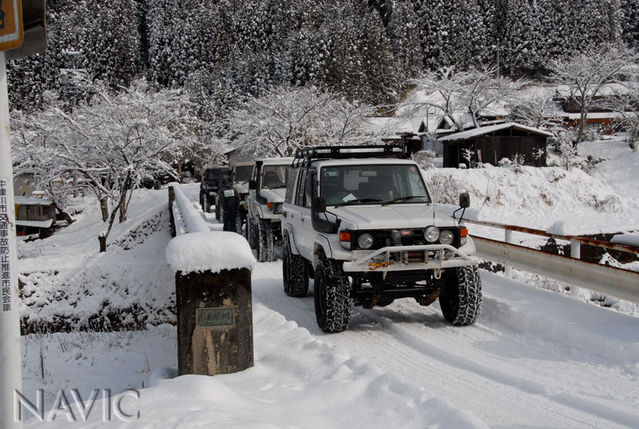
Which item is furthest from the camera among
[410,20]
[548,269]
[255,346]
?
[410,20]

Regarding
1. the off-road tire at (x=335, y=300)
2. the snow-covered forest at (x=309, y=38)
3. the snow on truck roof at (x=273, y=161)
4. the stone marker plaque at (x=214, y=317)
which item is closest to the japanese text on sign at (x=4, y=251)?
the stone marker plaque at (x=214, y=317)

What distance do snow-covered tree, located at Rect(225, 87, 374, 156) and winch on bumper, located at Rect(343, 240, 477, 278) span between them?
31676 mm

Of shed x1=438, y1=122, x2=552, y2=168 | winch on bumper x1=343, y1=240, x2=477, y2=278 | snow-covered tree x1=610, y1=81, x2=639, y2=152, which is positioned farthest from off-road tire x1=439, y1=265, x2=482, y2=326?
snow-covered tree x1=610, y1=81, x2=639, y2=152

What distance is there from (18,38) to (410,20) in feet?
362

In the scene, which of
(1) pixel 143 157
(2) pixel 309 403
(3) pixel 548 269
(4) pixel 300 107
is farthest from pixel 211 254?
(4) pixel 300 107

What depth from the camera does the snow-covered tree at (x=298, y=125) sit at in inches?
1566

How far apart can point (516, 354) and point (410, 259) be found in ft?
4.71

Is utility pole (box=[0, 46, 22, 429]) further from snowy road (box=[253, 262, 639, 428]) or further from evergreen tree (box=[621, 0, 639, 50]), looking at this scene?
evergreen tree (box=[621, 0, 639, 50])

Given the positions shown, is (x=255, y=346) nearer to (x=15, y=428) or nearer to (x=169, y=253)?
(x=169, y=253)

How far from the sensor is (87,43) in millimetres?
91750

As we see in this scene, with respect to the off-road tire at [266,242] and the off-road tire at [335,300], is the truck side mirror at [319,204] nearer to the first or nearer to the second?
the off-road tire at [335,300]

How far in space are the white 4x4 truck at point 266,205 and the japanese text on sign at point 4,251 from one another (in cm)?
943

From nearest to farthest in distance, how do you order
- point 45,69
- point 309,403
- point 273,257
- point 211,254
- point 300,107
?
point 309,403, point 211,254, point 273,257, point 300,107, point 45,69

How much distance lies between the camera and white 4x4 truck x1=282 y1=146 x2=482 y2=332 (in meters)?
6.49
